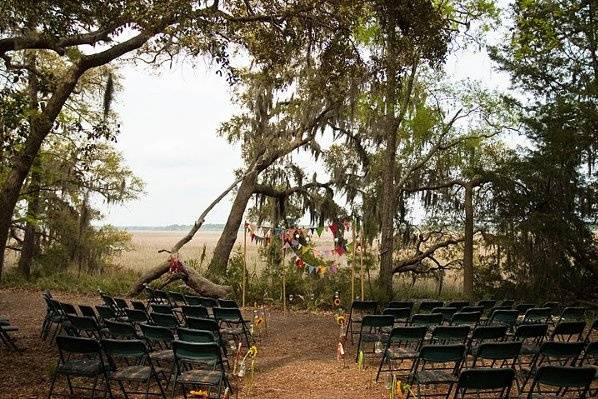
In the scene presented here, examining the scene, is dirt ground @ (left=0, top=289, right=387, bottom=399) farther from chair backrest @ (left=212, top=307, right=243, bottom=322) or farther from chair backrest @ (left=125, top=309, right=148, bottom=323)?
chair backrest @ (left=125, top=309, right=148, bottom=323)

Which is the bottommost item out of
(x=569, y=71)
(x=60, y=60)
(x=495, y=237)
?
(x=495, y=237)

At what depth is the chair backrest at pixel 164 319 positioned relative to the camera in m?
6.68

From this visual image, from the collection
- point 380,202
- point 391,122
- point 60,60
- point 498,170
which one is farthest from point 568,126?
point 60,60

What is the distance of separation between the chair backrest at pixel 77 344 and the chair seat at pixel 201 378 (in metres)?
0.78

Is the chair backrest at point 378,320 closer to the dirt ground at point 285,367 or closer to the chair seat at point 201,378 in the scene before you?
the dirt ground at point 285,367

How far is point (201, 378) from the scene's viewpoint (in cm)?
493

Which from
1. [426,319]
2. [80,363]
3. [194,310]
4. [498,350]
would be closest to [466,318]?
[426,319]

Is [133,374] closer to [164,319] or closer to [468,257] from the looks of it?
[164,319]

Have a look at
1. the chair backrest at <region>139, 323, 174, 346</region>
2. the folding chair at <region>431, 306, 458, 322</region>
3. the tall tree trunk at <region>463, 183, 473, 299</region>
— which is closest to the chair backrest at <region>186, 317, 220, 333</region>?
the chair backrest at <region>139, 323, 174, 346</region>

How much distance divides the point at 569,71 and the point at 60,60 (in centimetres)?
1568

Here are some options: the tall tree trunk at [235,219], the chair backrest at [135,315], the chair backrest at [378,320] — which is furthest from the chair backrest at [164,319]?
the tall tree trunk at [235,219]

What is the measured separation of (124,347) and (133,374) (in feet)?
1.15

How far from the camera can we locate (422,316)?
23.3 ft

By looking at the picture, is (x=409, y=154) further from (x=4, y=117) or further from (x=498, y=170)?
(x=4, y=117)
